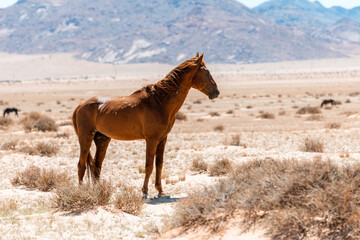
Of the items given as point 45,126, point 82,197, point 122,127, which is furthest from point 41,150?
point 45,126

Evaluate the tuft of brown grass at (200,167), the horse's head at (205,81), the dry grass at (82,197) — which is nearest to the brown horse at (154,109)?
the horse's head at (205,81)

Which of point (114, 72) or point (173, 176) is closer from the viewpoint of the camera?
point (173, 176)

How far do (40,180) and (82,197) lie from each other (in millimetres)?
2904

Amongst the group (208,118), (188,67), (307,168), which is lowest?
(208,118)

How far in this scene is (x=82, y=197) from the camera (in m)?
7.14

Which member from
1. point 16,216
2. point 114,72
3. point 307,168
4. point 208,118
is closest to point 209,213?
point 307,168

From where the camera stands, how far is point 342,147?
14.9 metres

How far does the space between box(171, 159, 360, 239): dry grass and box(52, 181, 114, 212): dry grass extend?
5.29 ft

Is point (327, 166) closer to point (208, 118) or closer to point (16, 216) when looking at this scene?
point (16, 216)

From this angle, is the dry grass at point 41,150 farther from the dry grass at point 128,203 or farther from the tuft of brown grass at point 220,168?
the dry grass at point 128,203

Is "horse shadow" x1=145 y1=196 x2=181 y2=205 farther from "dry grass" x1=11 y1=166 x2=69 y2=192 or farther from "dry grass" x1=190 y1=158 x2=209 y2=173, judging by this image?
"dry grass" x1=190 y1=158 x2=209 y2=173

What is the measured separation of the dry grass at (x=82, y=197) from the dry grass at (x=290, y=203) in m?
1.61

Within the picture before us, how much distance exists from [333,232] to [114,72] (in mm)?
192681

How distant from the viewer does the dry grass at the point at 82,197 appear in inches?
281
